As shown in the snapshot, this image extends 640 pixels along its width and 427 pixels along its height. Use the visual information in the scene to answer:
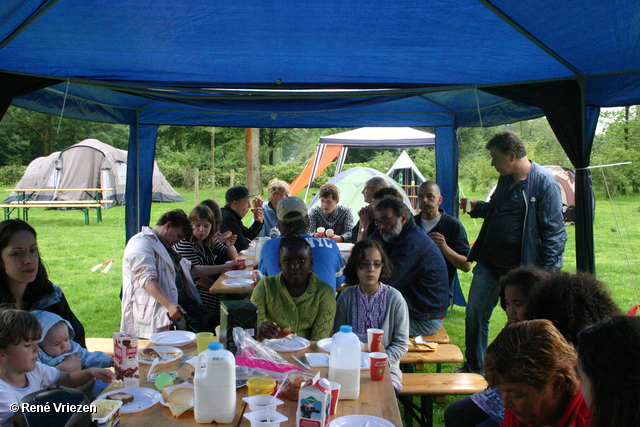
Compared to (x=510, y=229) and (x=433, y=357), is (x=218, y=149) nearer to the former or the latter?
(x=510, y=229)

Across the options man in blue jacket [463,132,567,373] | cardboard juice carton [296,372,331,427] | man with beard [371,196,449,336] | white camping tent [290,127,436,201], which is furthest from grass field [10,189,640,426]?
white camping tent [290,127,436,201]

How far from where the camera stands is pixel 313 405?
1.67m

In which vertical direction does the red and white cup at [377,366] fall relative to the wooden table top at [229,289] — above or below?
below

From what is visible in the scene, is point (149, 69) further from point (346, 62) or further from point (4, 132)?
point (4, 132)

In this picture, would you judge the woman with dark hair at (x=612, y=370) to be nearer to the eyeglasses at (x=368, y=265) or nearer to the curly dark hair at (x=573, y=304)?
the curly dark hair at (x=573, y=304)

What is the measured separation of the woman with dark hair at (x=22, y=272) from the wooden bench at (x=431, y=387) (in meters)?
2.02

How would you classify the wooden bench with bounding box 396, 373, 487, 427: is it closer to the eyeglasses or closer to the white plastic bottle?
the eyeglasses

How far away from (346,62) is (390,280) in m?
1.64

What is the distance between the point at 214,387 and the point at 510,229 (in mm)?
2892

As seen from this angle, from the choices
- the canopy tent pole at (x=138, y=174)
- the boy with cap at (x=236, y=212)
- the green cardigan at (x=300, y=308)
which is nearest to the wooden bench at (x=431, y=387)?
the green cardigan at (x=300, y=308)

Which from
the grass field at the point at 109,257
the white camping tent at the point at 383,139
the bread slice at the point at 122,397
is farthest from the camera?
the white camping tent at the point at 383,139

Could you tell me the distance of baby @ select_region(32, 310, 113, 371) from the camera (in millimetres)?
2416

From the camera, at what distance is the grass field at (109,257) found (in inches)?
235

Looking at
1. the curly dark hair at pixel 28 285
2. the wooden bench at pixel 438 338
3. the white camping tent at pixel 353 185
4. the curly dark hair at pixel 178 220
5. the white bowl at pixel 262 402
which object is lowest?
the wooden bench at pixel 438 338
